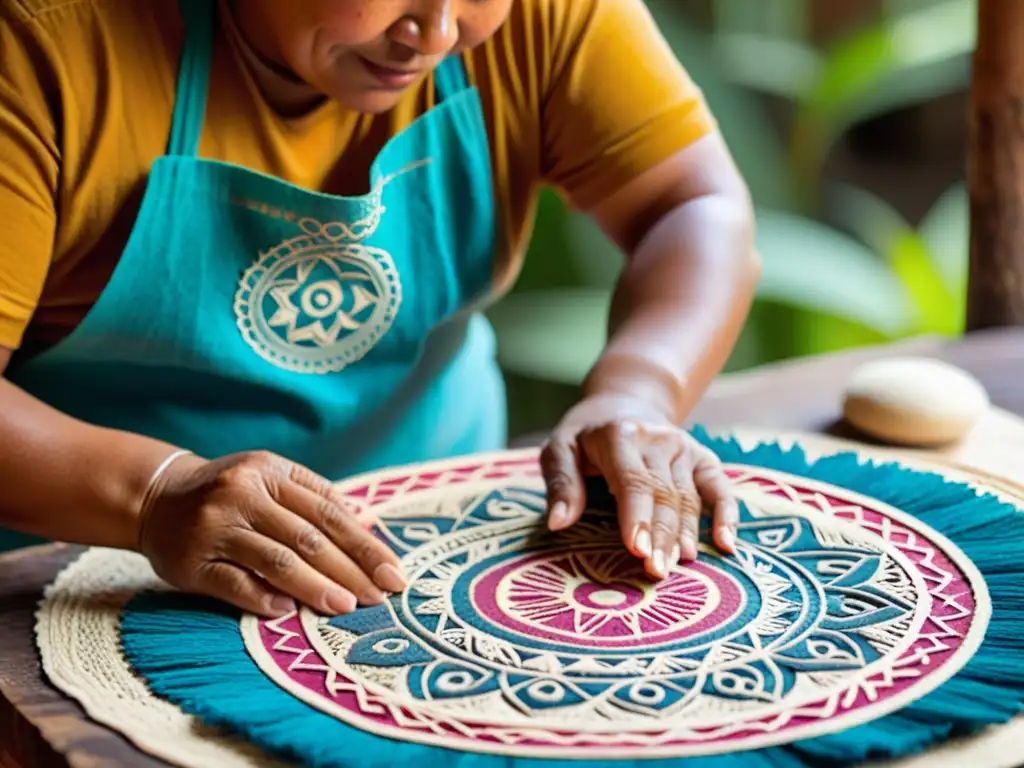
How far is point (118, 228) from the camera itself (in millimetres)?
1046

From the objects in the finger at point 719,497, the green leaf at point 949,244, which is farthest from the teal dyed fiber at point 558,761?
the green leaf at point 949,244

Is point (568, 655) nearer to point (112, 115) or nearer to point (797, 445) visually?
point (797, 445)

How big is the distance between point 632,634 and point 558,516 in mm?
168

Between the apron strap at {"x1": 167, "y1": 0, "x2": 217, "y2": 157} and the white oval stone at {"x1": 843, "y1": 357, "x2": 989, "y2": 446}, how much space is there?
674mm

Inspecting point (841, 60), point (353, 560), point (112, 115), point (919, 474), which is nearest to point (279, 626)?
point (353, 560)

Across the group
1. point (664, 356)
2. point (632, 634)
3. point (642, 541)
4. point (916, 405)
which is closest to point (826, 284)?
point (916, 405)

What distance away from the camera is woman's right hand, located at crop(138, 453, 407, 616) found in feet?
2.88

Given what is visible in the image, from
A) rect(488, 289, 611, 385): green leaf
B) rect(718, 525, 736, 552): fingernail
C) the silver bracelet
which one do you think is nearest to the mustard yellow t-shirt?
the silver bracelet

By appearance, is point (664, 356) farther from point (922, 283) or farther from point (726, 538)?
point (922, 283)

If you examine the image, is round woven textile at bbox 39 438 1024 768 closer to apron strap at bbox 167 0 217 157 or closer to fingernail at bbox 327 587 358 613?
fingernail at bbox 327 587 358 613

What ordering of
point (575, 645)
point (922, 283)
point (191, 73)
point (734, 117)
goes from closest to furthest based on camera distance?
point (575, 645)
point (191, 73)
point (922, 283)
point (734, 117)

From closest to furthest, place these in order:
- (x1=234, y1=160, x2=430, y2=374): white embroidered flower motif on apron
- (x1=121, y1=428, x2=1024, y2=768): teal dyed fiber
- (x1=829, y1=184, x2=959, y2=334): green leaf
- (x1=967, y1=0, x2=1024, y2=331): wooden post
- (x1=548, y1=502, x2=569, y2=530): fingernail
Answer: (x1=121, y1=428, x2=1024, y2=768): teal dyed fiber < (x1=548, y1=502, x2=569, y2=530): fingernail < (x1=234, y1=160, x2=430, y2=374): white embroidered flower motif on apron < (x1=967, y1=0, x2=1024, y2=331): wooden post < (x1=829, y1=184, x2=959, y2=334): green leaf

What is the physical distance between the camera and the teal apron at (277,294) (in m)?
1.06

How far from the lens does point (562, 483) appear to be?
101 cm
